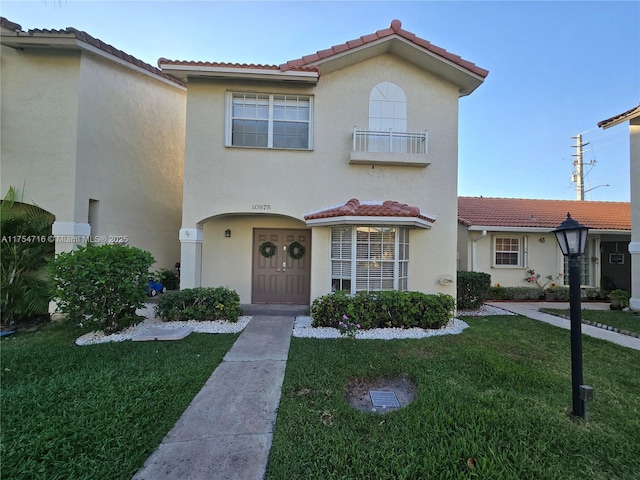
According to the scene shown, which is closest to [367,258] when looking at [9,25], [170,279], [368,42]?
Answer: [368,42]

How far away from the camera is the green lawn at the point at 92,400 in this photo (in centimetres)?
289

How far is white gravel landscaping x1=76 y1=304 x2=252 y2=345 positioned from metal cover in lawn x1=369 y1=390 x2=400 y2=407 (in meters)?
3.89

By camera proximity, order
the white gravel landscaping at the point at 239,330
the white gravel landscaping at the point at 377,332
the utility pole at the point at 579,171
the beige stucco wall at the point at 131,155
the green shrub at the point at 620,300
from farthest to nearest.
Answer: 1. the utility pole at the point at 579,171
2. the green shrub at the point at 620,300
3. the beige stucco wall at the point at 131,155
4. the white gravel landscaping at the point at 377,332
5. the white gravel landscaping at the point at 239,330

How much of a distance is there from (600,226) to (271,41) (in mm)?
17336

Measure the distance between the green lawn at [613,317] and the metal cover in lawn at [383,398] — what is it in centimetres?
804

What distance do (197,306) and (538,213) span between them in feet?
56.2

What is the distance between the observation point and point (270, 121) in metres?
8.77

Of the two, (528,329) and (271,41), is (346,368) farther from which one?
(271,41)

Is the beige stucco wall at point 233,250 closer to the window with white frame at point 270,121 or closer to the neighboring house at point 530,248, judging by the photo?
the window with white frame at point 270,121

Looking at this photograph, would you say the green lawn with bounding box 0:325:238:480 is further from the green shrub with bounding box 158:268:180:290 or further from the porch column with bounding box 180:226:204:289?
the green shrub with bounding box 158:268:180:290

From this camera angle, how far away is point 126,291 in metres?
6.64

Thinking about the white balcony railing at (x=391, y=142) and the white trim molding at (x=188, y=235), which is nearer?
the white trim molding at (x=188, y=235)

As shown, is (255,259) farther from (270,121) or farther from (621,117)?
(621,117)

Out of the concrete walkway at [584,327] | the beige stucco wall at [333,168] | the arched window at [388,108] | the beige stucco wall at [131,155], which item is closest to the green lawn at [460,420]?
the concrete walkway at [584,327]
